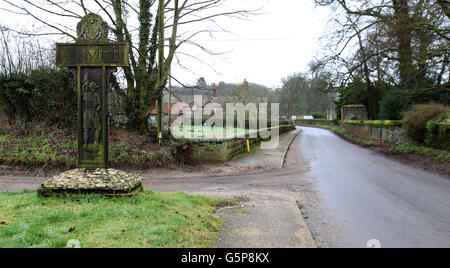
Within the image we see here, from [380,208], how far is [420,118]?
12.8 metres

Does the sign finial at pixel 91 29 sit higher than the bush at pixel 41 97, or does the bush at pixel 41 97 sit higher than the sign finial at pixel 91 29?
the sign finial at pixel 91 29

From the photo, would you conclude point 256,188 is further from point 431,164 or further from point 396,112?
point 396,112

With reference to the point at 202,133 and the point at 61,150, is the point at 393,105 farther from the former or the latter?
the point at 61,150

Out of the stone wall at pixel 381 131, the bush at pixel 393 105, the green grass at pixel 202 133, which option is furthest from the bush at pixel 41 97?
the bush at pixel 393 105

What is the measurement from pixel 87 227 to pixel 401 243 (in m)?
4.57

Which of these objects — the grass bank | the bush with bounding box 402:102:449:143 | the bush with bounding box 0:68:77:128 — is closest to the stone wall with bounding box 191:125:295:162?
the grass bank

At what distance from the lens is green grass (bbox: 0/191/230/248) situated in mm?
3691

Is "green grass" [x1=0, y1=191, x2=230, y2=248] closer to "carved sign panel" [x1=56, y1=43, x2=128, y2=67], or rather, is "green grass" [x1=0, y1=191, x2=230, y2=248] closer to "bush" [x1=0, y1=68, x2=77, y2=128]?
"carved sign panel" [x1=56, y1=43, x2=128, y2=67]

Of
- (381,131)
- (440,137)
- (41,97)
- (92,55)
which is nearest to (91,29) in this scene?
(92,55)

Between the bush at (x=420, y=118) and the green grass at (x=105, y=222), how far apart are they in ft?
51.1

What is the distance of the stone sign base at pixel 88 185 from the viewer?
5.66 metres

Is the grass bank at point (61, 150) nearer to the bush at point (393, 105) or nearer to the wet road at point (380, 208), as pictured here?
the wet road at point (380, 208)

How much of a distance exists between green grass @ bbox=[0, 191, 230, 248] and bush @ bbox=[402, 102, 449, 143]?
15.6 metres

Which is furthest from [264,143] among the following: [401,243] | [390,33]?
[401,243]
